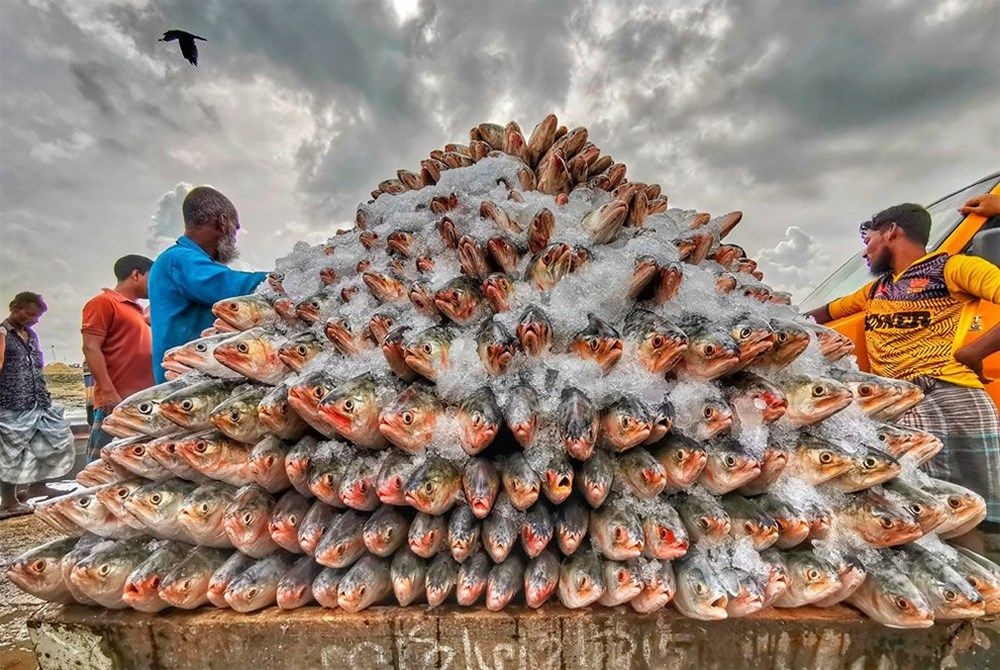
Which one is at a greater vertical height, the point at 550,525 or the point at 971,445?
the point at 971,445

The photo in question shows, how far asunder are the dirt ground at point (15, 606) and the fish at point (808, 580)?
2.87m

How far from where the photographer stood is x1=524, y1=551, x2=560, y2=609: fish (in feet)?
4.10

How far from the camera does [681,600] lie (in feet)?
4.09

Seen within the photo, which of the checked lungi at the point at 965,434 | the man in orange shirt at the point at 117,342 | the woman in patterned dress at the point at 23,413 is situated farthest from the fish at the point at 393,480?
the woman in patterned dress at the point at 23,413

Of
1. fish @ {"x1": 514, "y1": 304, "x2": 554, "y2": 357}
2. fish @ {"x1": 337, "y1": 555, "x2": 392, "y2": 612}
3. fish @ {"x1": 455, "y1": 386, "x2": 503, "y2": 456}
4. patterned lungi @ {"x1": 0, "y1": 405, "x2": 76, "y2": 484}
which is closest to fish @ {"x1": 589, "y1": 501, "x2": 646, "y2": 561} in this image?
fish @ {"x1": 455, "y1": 386, "x2": 503, "y2": 456}

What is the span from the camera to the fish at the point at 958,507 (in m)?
1.42

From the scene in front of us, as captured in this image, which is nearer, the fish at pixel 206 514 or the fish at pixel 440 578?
the fish at pixel 440 578

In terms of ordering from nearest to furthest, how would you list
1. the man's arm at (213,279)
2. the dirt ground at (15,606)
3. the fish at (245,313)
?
the fish at (245,313) → the dirt ground at (15,606) → the man's arm at (213,279)

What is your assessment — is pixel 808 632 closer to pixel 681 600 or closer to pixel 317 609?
pixel 681 600

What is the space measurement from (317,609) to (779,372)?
4.87 feet

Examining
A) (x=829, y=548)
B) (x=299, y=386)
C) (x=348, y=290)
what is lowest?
(x=829, y=548)

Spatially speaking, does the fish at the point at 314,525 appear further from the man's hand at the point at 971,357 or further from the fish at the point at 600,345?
the man's hand at the point at 971,357

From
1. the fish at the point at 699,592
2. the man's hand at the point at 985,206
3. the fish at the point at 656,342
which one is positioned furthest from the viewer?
the man's hand at the point at 985,206

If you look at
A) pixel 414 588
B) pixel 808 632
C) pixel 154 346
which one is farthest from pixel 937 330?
pixel 154 346
